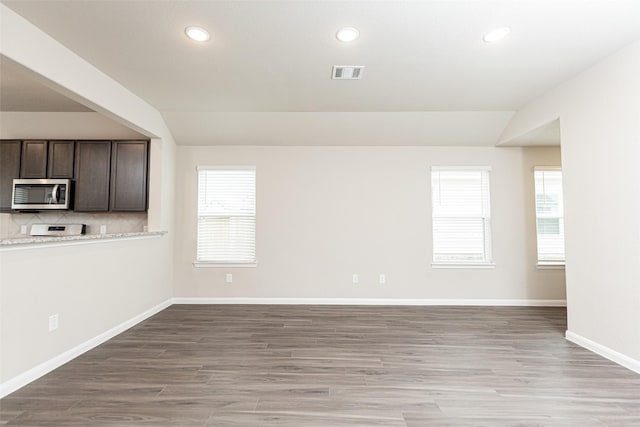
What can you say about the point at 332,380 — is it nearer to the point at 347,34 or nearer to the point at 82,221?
the point at 347,34

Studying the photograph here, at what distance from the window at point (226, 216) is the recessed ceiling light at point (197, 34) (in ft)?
7.88

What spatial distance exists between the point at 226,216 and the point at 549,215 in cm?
504

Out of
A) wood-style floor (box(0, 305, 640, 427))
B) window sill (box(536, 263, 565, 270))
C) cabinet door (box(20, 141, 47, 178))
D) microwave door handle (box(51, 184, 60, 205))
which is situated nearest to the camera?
wood-style floor (box(0, 305, 640, 427))

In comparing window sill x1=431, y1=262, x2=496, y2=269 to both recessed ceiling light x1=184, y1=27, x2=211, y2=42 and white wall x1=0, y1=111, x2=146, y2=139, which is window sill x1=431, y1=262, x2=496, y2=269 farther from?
white wall x1=0, y1=111, x2=146, y2=139

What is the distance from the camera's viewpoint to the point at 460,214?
4.85m

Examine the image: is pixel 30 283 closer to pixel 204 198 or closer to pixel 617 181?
pixel 204 198

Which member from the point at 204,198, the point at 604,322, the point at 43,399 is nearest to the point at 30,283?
the point at 43,399

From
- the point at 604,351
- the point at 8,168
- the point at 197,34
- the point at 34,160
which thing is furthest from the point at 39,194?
the point at 604,351

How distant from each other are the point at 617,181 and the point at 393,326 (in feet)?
8.60

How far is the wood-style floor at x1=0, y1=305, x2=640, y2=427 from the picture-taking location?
1.95 metres

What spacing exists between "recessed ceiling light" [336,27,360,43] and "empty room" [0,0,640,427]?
0.02m

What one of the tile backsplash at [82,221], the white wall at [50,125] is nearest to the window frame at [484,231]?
the tile backsplash at [82,221]

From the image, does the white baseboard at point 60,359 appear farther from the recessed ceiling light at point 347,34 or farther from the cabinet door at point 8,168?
the recessed ceiling light at point 347,34

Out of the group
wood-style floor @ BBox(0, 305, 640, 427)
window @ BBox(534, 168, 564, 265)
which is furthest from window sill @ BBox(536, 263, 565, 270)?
wood-style floor @ BBox(0, 305, 640, 427)
